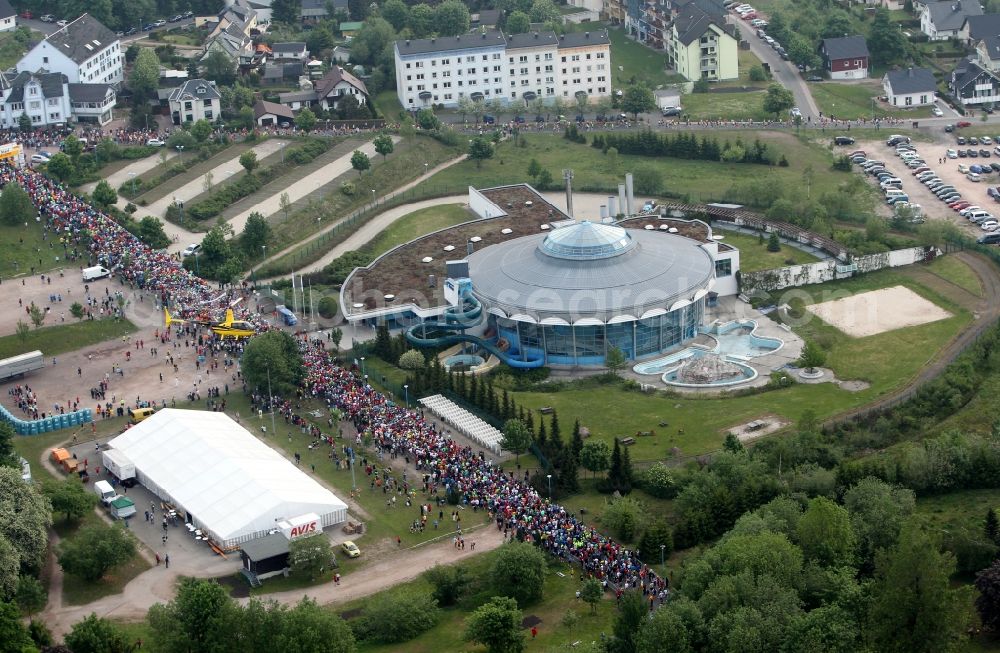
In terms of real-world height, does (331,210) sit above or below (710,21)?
below

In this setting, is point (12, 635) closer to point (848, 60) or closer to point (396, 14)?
point (848, 60)

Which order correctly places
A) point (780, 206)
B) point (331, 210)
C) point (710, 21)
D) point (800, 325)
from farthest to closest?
point (710, 21), point (331, 210), point (780, 206), point (800, 325)

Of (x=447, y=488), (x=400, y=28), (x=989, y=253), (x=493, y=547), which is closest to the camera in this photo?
(x=493, y=547)

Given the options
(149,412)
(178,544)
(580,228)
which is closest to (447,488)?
(178,544)

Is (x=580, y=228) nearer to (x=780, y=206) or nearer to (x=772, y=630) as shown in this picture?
(x=780, y=206)

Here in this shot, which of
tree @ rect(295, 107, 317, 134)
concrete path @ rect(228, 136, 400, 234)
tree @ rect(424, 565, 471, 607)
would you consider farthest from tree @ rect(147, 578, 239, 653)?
tree @ rect(295, 107, 317, 134)

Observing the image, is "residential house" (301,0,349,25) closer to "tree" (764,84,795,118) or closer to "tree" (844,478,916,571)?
"tree" (764,84,795,118)

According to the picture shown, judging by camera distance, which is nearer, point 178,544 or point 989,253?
point 178,544
